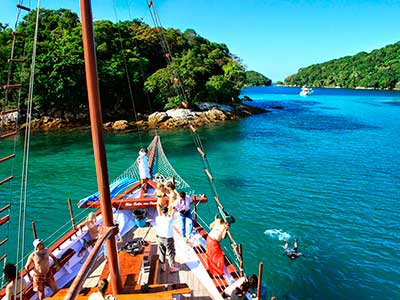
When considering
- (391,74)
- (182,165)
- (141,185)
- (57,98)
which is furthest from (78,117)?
(391,74)

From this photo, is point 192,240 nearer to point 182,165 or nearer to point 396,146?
point 182,165

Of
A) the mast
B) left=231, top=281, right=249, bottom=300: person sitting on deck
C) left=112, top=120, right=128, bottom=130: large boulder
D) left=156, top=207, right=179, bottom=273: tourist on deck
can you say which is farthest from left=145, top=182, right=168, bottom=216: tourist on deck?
left=112, top=120, right=128, bottom=130: large boulder

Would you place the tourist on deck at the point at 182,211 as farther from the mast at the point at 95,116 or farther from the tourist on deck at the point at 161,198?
the mast at the point at 95,116

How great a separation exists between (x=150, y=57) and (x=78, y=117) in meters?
22.5

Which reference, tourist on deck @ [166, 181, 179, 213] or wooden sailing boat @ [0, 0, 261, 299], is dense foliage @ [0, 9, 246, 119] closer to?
wooden sailing boat @ [0, 0, 261, 299]

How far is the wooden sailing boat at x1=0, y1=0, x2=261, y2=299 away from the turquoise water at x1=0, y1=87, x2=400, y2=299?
532cm

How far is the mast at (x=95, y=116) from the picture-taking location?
18.7 feet

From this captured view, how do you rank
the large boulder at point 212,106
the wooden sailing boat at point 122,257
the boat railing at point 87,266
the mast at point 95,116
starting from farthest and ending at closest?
1. the large boulder at point 212,106
2. the wooden sailing boat at point 122,257
3. the mast at point 95,116
4. the boat railing at point 87,266

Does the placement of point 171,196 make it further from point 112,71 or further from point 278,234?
point 112,71

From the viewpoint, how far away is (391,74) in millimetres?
158000

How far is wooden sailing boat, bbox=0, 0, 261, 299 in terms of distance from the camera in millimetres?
5867

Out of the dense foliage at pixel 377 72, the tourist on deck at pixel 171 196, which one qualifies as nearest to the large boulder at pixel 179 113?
the tourist on deck at pixel 171 196

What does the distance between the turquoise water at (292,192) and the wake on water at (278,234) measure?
56 millimetres

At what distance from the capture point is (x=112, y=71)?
174ft
